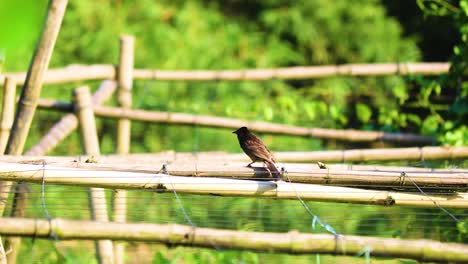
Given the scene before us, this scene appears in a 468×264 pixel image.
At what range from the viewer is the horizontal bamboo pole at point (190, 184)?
2340 mm

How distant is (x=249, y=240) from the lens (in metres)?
1.95

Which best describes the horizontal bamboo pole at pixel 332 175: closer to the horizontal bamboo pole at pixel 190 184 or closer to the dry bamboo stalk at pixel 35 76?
the horizontal bamboo pole at pixel 190 184

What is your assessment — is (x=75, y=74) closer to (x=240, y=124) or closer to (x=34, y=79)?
(x=240, y=124)

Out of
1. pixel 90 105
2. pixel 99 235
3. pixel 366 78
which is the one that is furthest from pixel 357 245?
pixel 366 78

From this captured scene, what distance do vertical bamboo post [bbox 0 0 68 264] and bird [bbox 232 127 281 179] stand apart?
0.98 metres

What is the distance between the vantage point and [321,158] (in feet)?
13.2

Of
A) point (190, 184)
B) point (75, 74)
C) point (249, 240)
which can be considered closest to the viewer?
point (249, 240)

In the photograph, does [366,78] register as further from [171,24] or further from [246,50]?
[171,24]

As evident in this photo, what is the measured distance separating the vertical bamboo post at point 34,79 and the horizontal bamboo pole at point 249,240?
1301 millimetres

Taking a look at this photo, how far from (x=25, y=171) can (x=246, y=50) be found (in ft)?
19.5

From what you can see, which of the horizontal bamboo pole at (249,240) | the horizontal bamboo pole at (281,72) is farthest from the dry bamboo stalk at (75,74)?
the horizontal bamboo pole at (249,240)

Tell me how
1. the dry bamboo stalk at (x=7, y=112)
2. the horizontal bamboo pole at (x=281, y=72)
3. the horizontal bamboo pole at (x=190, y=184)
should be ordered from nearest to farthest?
1. the horizontal bamboo pole at (x=190, y=184)
2. the dry bamboo stalk at (x=7, y=112)
3. the horizontal bamboo pole at (x=281, y=72)

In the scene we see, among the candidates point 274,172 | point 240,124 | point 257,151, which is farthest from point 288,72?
point 274,172

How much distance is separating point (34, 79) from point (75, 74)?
1389 millimetres
